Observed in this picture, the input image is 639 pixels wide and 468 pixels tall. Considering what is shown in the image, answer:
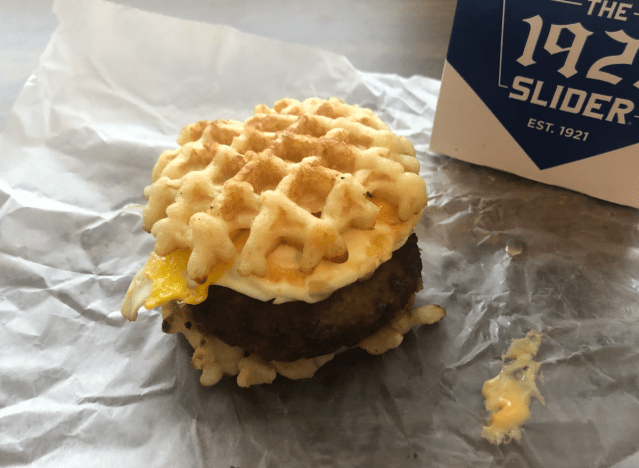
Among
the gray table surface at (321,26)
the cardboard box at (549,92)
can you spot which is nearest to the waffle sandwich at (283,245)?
the cardboard box at (549,92)

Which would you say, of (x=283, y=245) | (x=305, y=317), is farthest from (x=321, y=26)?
(x=305, y=317)

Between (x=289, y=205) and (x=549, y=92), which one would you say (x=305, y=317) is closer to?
(x=289, y=205)

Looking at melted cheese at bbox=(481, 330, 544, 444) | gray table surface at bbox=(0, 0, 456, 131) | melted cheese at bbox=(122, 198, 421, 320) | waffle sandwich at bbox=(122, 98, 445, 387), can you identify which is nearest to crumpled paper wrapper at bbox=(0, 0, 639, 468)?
melted cheese at bbox=(481, 330, 544, 444)

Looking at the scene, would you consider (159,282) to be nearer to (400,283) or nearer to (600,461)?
(400,283)

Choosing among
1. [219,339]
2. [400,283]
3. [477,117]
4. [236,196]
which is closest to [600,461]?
[400,283]

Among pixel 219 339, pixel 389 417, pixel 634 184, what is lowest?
pixel 389 417
